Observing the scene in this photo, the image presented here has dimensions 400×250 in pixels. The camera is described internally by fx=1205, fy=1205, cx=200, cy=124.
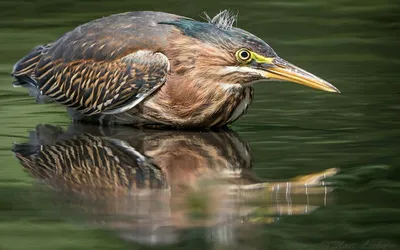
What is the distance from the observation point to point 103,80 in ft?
41.9

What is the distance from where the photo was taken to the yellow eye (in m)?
12.0

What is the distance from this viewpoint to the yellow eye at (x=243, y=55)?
1197 centimetres

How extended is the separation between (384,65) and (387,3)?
506 centimetres

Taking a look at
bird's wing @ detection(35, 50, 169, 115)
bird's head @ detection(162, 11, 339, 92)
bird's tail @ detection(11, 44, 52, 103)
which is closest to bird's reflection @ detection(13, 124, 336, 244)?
bird's wing @ detection(35, 50, 169, 115)

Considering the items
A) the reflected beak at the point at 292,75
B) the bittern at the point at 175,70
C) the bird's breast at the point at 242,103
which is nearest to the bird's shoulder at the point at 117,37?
the bittern at the point at 175,70

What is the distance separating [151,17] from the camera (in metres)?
12.8

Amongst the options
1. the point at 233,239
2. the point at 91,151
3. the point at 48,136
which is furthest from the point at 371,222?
the point at 48,136

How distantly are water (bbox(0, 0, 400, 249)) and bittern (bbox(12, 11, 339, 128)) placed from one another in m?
0.26

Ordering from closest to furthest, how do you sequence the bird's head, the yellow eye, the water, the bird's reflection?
the water < the bird's reflection < the bird's head < the yellow eye

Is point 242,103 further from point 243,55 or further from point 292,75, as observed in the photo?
point 292,75


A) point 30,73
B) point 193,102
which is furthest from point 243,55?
point 30,73

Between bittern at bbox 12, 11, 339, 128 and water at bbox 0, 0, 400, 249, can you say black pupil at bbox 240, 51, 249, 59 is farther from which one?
water at bbox 0, 0, 400, 249

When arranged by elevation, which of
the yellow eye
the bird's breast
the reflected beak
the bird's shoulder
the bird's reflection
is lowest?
the bird's reflection

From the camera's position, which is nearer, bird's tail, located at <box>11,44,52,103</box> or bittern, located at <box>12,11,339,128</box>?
bittern, located at <box>12,11,339,128</box>
